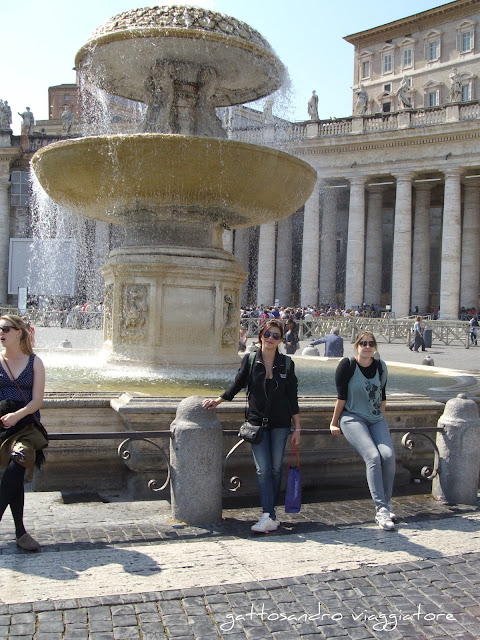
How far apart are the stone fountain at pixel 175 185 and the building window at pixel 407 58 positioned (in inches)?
2251

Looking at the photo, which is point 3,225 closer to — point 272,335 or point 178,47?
point 178,47

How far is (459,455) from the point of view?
6293mm

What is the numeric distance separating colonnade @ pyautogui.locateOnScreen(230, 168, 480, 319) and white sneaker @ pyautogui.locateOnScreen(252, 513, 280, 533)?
39.0 meters

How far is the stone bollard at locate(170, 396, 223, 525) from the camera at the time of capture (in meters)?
5.38

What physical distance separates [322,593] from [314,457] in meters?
2.92

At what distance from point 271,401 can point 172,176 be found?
171 inches

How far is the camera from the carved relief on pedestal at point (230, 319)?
384 inches

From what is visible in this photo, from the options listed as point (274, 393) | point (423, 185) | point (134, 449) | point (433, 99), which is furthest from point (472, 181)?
point (274, 393)

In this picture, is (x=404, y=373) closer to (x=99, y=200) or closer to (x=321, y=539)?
(x=99, y=200)

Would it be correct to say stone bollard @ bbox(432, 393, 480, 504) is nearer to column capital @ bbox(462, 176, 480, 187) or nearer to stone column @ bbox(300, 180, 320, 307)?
stone column @ bbox(300, 180, 320, 307)

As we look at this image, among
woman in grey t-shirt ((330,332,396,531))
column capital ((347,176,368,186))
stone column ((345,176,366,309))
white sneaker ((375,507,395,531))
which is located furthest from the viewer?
stone column ((345,176,366,309))

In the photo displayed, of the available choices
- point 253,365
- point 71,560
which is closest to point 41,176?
point 253,365

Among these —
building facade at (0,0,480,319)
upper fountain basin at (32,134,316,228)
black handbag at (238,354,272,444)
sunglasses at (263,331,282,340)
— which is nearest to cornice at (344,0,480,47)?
building facade at (0,0,480,319)

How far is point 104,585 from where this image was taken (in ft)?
13.3
